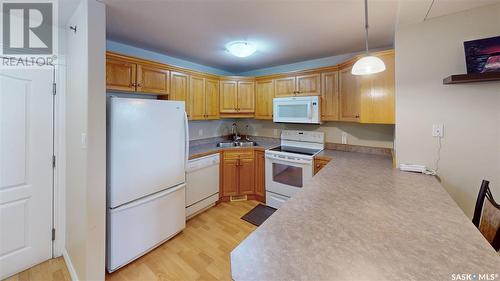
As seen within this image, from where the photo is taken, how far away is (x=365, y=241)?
2.75 ft

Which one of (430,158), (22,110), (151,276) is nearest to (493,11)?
(430,158)

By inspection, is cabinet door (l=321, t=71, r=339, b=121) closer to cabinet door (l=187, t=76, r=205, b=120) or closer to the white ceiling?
the white ceiling

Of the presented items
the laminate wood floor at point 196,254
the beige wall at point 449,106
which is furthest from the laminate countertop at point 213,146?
the beige wall at point 449,106

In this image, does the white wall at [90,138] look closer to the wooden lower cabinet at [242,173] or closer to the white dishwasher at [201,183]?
the white dishwasher at [201,183]

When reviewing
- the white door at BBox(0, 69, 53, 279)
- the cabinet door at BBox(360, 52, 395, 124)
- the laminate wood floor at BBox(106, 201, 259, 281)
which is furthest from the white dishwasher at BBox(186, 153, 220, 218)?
the cabinet door at BBox(360, 52, 395, 124)

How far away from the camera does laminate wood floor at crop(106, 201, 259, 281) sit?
182 centimetres

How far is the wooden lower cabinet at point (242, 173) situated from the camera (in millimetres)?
3262

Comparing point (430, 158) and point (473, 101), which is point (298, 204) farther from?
point (473, 101)

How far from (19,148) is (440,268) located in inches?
121

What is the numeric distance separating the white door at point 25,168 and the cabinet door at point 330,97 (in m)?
3.28

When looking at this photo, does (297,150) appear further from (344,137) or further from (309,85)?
(309,85)

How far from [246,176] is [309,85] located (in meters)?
1.79

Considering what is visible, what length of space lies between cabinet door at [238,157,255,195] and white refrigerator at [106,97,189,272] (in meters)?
1.12

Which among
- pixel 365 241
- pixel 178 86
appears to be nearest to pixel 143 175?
pixel 178 86
